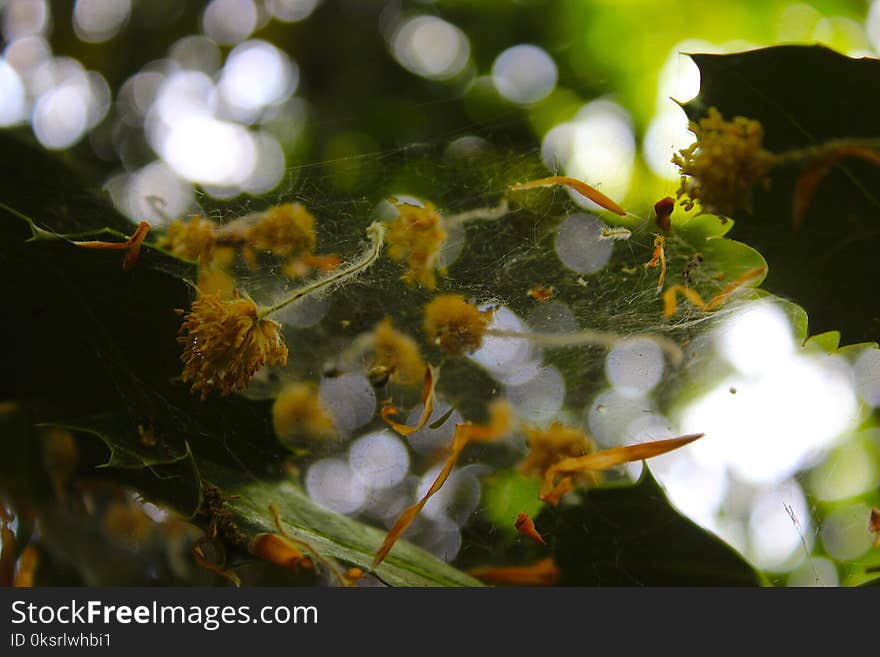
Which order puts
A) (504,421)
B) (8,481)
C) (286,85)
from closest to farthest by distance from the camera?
(8,481), (504,421), (286,85)

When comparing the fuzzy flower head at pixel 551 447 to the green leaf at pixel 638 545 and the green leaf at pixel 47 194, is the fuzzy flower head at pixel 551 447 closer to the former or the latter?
the green leaf at pixel 638 545

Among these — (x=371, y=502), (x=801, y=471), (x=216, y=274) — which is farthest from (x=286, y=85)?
(x=801, y=471)

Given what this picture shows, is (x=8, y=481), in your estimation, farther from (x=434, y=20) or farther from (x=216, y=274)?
(x=434, y=20)

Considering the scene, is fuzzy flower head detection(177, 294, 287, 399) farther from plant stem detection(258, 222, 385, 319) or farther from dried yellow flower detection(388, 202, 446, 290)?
dried yellow flower detection(388, 202, 446, 290)

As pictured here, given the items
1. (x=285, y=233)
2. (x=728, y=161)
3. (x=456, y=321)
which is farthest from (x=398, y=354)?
(x=728, y=161)

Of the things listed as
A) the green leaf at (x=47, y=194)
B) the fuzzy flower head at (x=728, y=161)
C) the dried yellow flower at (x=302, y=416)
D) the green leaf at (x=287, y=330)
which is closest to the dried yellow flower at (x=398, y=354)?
the green leaf at (x=287, y=330)

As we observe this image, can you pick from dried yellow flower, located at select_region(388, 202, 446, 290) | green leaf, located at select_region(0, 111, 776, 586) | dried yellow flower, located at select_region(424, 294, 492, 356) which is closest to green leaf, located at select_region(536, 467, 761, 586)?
green leaf, located at select_region(0, 111, 776, 586)
